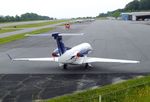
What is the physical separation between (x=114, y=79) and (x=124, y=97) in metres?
6.49

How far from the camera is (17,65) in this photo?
110 ft

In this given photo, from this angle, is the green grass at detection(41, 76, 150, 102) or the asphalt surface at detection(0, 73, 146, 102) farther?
the asphalt surface at detection(0, 73, 146, 102)

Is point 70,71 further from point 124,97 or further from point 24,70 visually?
point 124,97

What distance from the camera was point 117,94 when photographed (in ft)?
65.2

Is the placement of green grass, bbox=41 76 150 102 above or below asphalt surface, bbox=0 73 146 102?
above

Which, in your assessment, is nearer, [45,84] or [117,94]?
[117,94]

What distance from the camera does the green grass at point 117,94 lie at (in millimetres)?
18844

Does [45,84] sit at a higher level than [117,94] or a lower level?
lower

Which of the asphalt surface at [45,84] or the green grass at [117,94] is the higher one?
the green grass at [117,94]

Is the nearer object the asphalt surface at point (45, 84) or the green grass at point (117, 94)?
the green grass at point (117, 94)

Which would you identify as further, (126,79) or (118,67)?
(118,67)

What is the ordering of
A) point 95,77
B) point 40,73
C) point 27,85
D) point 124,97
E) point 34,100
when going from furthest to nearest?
1. point 40,73
2. point 95,77
3. point 27,85
4. point 34,100
5. point 124,97

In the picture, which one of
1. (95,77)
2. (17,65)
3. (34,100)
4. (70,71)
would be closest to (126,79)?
(95,77)

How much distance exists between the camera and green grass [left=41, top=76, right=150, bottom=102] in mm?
18844
